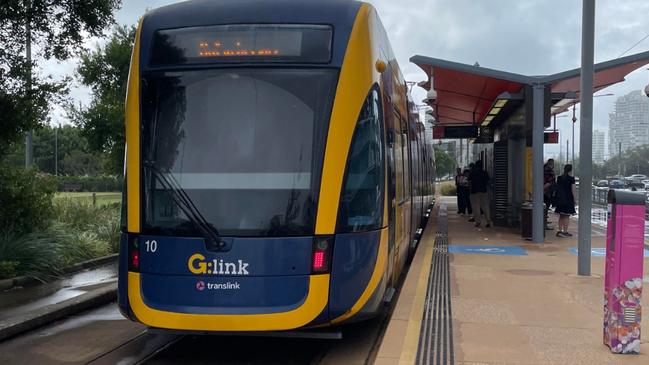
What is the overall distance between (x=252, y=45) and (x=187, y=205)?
1.59 metres

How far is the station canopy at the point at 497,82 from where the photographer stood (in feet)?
43.0

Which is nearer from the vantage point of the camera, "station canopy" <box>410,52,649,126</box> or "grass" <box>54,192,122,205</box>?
"station canopy" <box>410,52,649,126</box>

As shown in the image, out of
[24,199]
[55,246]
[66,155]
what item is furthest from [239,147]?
[66,155]

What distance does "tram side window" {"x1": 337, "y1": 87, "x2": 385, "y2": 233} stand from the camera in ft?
18.2

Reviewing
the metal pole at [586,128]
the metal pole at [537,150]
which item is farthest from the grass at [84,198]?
the metal pole at [586,128]

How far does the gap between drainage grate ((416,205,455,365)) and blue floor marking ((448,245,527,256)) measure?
67.1 inches

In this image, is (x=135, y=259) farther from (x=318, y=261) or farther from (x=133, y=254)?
(x=318, y=261)

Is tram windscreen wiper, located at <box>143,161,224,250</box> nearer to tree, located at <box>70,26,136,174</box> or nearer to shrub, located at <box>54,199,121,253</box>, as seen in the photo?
shrub, located at <box>54,199,121,253</box>

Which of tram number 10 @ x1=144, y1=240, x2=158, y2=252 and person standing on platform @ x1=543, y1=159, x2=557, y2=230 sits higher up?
person standing on platform @ x1=543, y1=159, x2=557, y2=230

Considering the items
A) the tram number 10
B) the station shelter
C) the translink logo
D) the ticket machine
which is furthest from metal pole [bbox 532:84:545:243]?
the tram number 10

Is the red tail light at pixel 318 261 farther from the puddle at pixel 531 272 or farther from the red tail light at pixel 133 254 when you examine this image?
the puddle at pixel 531 272

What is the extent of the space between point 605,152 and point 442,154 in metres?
28.7

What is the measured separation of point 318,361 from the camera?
6.01 metres

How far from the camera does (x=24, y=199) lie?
36.5 feet
